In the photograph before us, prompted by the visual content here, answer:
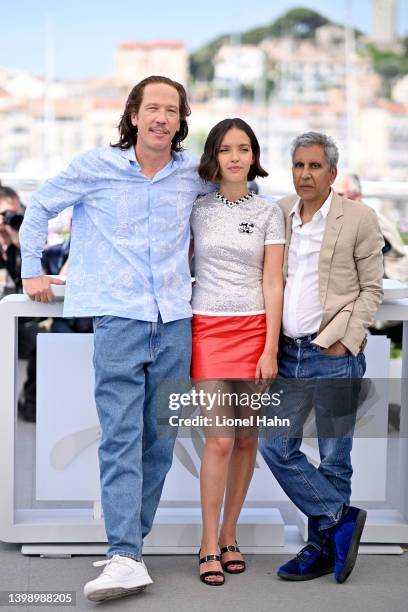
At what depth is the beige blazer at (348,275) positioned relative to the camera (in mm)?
2893

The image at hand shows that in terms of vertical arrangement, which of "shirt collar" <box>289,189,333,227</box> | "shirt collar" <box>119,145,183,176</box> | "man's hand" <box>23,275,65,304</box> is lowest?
"man's hand" <box>23,275,65,304</box>

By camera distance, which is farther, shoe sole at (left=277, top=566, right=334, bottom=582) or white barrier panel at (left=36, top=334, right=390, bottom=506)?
white barrier panel at (left=36, top=334, right=390, bottom=506)

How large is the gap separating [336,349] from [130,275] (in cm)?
64

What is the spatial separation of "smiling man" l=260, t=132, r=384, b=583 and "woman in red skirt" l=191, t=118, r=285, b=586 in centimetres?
8

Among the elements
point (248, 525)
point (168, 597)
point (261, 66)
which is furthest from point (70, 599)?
point (261, 66)

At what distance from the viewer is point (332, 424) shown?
122 inches

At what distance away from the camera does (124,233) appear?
115 inches

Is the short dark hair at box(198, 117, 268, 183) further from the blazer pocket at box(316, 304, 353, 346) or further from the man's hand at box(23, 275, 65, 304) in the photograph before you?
the man's hand at box(23, 275, 65, 304)

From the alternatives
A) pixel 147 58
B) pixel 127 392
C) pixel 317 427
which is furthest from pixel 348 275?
pixel 147 58

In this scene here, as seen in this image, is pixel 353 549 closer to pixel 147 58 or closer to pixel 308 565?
pixel 308 565

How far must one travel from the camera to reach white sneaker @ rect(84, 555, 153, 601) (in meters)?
2.81

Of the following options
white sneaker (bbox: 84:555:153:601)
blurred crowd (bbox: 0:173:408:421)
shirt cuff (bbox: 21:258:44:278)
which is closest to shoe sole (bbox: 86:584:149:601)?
white sneaker (bbox: 84:555:153:601)

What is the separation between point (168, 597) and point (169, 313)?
33.0 inches

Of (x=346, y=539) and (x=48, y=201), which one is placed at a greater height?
(x=48, y=201)
